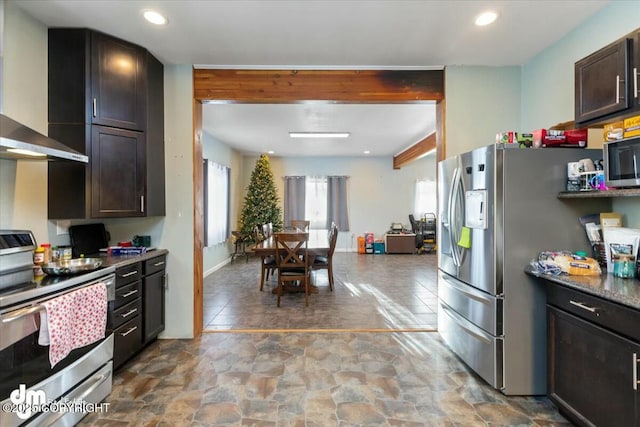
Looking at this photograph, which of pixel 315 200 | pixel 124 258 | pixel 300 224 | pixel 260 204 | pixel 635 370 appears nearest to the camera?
pixel 635 370

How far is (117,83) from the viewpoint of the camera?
254 cm

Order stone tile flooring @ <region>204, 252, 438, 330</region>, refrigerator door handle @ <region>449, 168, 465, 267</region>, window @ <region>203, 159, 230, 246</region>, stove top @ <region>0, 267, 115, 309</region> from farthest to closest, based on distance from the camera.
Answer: window @ <region>203, 159, 230, 246</region>
stone tile flooring @ <region>204, 252, 438, 330</region>
refrigerator door handle @ <region>449, 168, 465, 267</region>
stove top @ <region>0, 267, 115, 309</region>

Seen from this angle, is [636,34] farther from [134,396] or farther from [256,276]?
[256,276]

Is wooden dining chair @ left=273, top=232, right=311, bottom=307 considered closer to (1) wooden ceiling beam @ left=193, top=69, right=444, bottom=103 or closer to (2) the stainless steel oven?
(1) wooden ceiling beam @ left=193, top=69, right=444, bottom=103

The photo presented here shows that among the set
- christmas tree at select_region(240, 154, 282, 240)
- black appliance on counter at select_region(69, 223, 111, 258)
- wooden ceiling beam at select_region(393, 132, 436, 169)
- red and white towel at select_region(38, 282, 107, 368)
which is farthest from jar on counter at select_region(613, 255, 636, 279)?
christmas tree at select_region(240, 154, 282, 240)

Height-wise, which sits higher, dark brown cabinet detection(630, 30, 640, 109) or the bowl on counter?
dark brown cabinet detection(630, 30, 640, 109)

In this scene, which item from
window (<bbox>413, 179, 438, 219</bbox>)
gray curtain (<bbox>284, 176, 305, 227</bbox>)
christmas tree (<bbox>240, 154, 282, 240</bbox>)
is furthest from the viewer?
window (<bbox>413, 179, 438, 219</bbox>)

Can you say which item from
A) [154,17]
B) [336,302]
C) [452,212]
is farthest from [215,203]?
[452,212]

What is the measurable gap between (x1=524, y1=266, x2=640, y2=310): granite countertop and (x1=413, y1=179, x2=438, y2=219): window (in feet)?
23.1

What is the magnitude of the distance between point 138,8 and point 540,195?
3047mm

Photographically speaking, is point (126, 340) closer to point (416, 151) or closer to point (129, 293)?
point (129, 293)

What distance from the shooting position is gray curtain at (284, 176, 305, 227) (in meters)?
8.48

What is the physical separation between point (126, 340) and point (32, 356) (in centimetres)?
86

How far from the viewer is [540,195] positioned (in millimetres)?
2031
